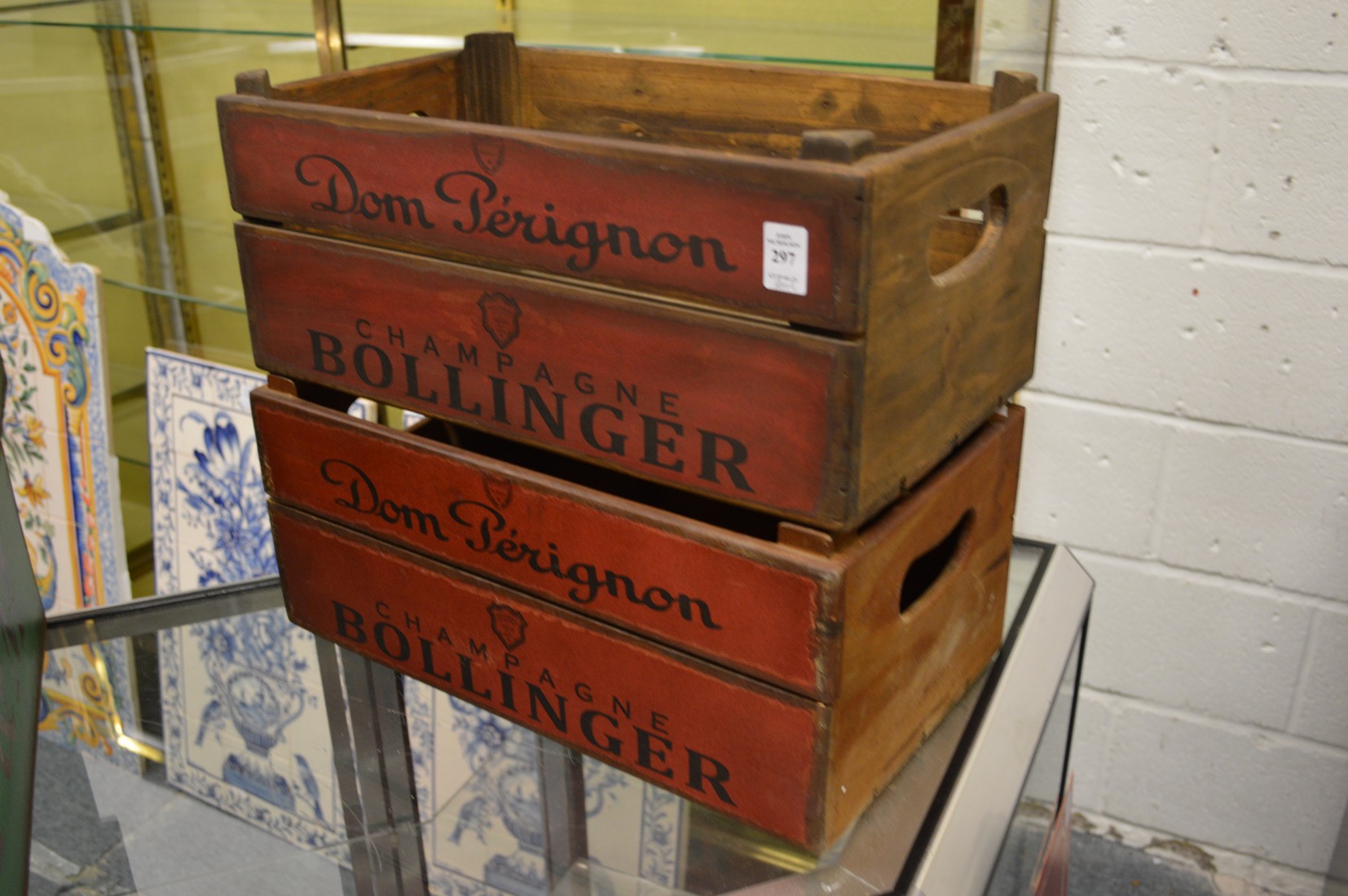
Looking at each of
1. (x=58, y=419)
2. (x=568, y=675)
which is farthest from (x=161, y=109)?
(x=568, y=675)

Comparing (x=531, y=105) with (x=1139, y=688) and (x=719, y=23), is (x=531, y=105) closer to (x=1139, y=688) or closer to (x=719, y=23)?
(x=719, y=23)

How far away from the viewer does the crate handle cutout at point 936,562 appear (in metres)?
0.75

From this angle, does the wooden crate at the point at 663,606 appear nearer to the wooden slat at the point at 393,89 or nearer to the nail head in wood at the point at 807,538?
the nail head in wood at the point at 807,538

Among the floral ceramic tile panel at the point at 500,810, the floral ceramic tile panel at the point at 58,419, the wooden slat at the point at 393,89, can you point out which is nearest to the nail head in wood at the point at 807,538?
the floral ceramic tile panel at the point at 500,810

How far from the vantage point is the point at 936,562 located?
82 centimetres

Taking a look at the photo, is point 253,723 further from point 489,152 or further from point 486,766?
point 489,152

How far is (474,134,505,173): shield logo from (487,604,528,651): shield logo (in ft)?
0.89

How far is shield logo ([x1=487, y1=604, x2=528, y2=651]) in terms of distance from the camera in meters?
0.74

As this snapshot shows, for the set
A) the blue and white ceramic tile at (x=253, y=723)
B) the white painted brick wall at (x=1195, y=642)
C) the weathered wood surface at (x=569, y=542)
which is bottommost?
the white painted brick wall at (x=1195, y=642)

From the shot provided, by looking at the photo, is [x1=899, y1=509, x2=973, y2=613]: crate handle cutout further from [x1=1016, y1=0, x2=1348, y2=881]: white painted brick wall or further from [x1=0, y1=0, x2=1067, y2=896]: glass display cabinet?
[x1=1016, y1=0, x2=1348, y2=881]: white painted brick wall

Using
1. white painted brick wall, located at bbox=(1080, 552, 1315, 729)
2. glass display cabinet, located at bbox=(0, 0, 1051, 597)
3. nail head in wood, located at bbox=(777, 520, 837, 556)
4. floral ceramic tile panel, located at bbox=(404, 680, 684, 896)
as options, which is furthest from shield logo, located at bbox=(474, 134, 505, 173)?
white painted brick wall, located at bbox=(1080, 552, 1315, 729)

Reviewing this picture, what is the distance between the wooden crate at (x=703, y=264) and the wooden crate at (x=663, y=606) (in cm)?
3

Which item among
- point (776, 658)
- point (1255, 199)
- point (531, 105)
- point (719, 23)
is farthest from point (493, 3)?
point (776, 658)

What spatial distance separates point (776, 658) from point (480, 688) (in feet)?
0.80
